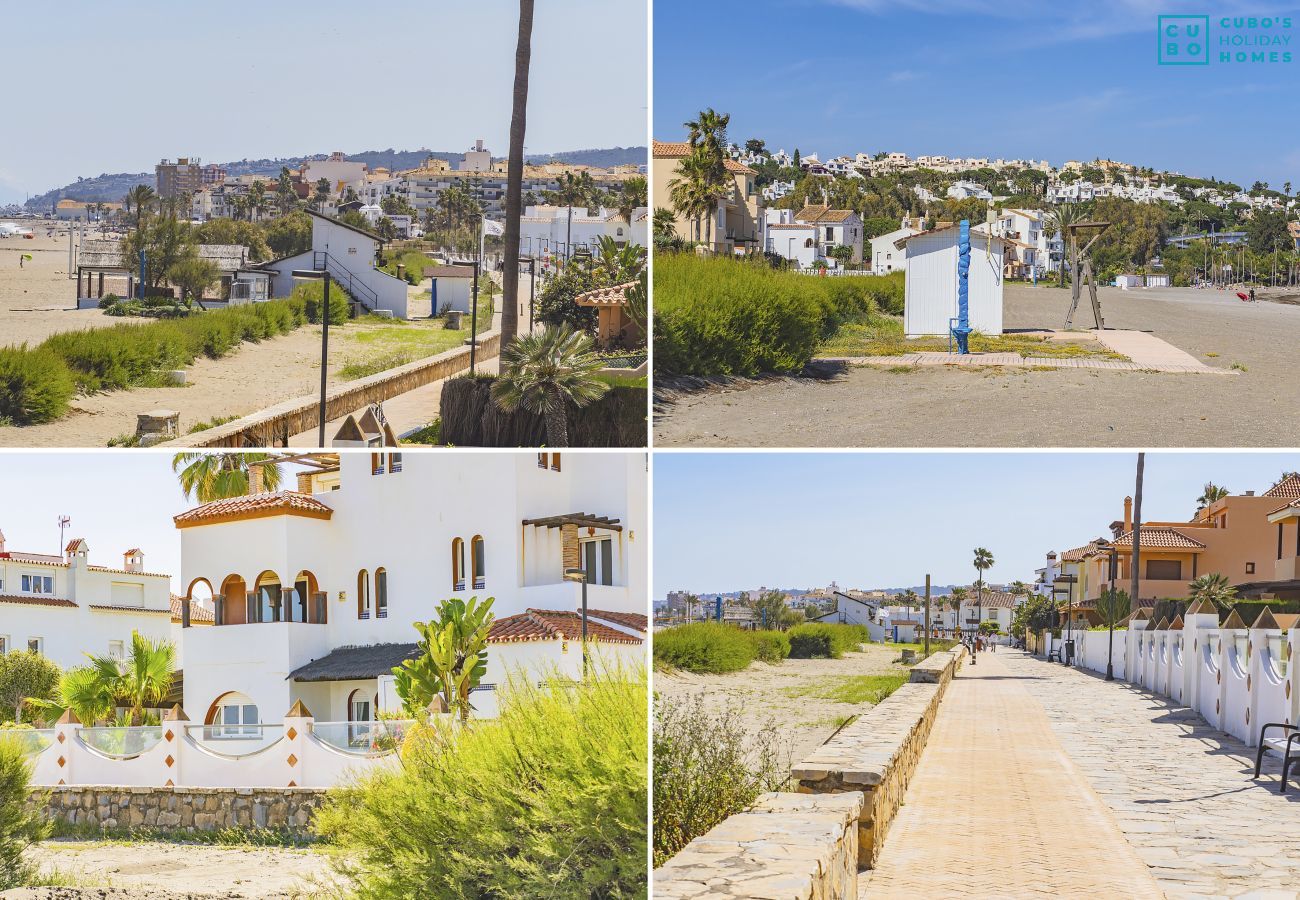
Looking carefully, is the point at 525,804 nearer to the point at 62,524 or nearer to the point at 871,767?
the point at 871,767

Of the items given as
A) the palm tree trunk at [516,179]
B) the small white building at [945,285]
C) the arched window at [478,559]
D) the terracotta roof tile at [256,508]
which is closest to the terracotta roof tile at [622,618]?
the arched window at [478,559]

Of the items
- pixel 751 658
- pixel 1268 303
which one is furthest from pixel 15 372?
pixel 1268 303

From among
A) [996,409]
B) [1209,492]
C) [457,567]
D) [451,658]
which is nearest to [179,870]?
[451,658]

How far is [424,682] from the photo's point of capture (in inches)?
312

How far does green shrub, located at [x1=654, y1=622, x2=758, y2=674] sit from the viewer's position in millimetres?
21625

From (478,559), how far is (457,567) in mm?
174

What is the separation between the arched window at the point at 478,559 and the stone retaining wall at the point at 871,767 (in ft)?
7.80

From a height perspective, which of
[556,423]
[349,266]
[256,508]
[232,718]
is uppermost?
[349,266]

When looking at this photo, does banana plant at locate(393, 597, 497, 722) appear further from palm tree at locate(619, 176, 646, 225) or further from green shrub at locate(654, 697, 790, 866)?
palm tree at locate(619, 176, 646, 225)

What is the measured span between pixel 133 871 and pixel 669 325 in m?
6.21

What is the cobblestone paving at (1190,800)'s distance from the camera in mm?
5938

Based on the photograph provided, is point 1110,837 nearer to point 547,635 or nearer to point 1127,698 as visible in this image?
point 547,635

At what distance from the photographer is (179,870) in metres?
9.07

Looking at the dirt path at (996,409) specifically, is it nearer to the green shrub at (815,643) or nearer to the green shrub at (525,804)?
the green shrub at (525,804)
